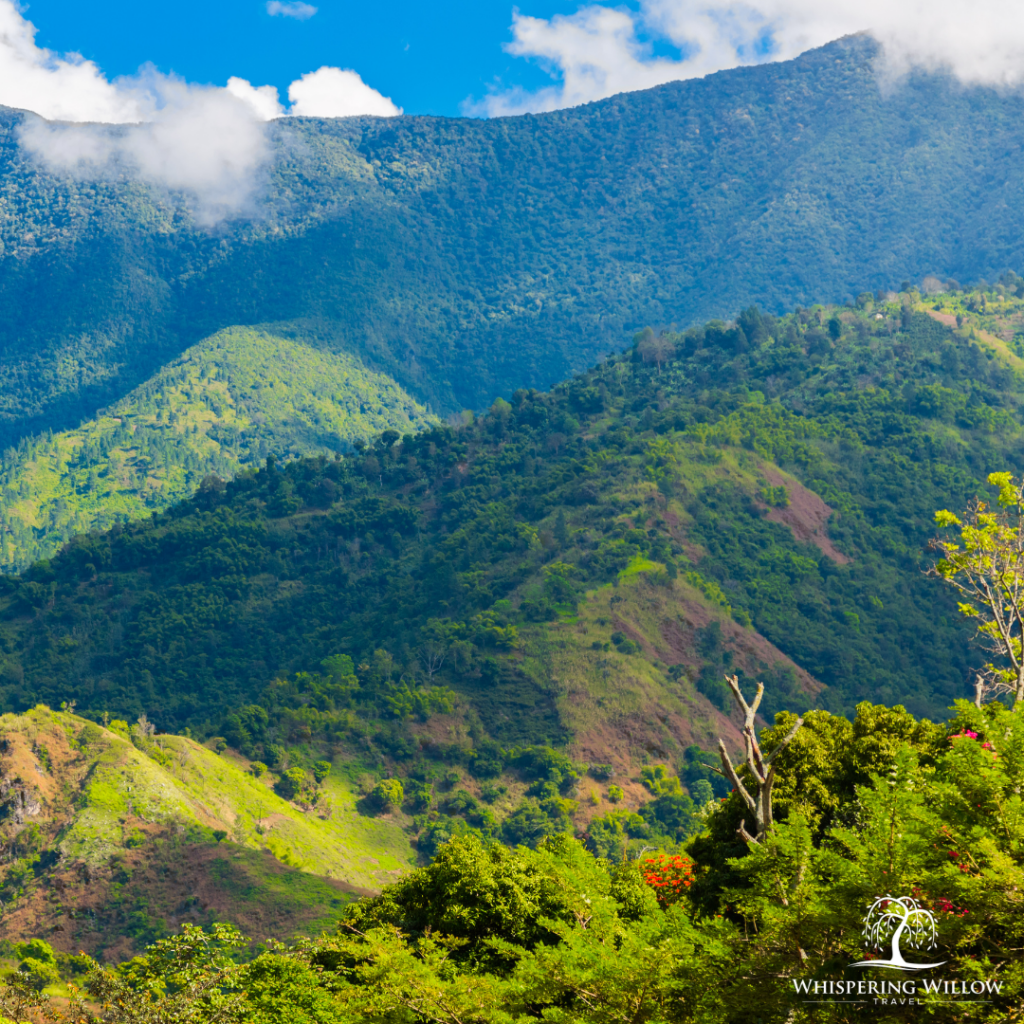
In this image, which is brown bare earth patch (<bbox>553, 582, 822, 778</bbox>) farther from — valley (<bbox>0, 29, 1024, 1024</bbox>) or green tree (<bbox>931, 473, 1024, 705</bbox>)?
green tree (<bbox>931, 473, 1024, 705</bbox>)

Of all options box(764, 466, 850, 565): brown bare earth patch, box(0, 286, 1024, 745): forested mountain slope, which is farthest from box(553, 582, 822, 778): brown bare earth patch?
box(764, 466, 850, 565): brown bare earth patch

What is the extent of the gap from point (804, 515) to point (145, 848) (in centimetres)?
7283

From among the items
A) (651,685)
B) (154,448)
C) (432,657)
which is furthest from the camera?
(154,448)

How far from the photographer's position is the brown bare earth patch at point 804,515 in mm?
118375

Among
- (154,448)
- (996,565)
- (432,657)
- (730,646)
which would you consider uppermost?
(154,448)

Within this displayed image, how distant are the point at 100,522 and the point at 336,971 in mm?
138874

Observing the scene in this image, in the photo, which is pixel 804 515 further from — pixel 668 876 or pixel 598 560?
pixel 668 876

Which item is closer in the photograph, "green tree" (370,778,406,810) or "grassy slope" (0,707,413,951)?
"grassy slope" (0,707,413,951)

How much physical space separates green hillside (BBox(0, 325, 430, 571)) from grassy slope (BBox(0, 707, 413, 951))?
86725 millimetres

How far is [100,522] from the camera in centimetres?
15862

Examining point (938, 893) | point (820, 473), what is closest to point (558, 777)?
point (820, 473)

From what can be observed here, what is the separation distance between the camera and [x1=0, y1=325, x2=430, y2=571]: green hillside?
161 meters

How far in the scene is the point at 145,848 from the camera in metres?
69.8

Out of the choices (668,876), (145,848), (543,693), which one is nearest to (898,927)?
(668,876)
